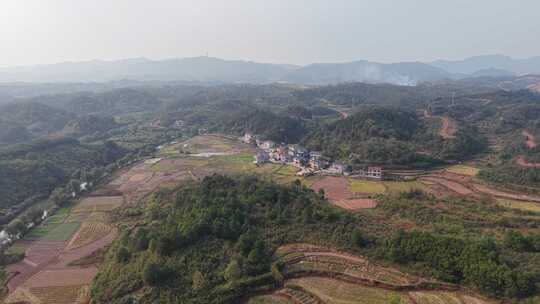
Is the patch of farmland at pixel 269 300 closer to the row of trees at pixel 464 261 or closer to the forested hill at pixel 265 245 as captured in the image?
the forested hill at pixel 265 245

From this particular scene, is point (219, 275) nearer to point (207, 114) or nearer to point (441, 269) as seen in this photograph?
point (441, 269)

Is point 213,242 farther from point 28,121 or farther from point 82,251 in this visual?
point 28,121

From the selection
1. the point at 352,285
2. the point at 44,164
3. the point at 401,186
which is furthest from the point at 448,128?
the point at 44,164

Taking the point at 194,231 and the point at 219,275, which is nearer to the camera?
the point at 219,275

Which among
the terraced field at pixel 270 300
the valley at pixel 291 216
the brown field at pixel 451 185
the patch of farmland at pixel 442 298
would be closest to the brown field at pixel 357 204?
the valley at pixel 291 216

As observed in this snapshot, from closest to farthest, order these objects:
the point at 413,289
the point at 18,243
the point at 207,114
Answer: the point at 413,289, the point at 18,243, the point at 207,114

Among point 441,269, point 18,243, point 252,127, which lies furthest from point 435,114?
point 18,243
